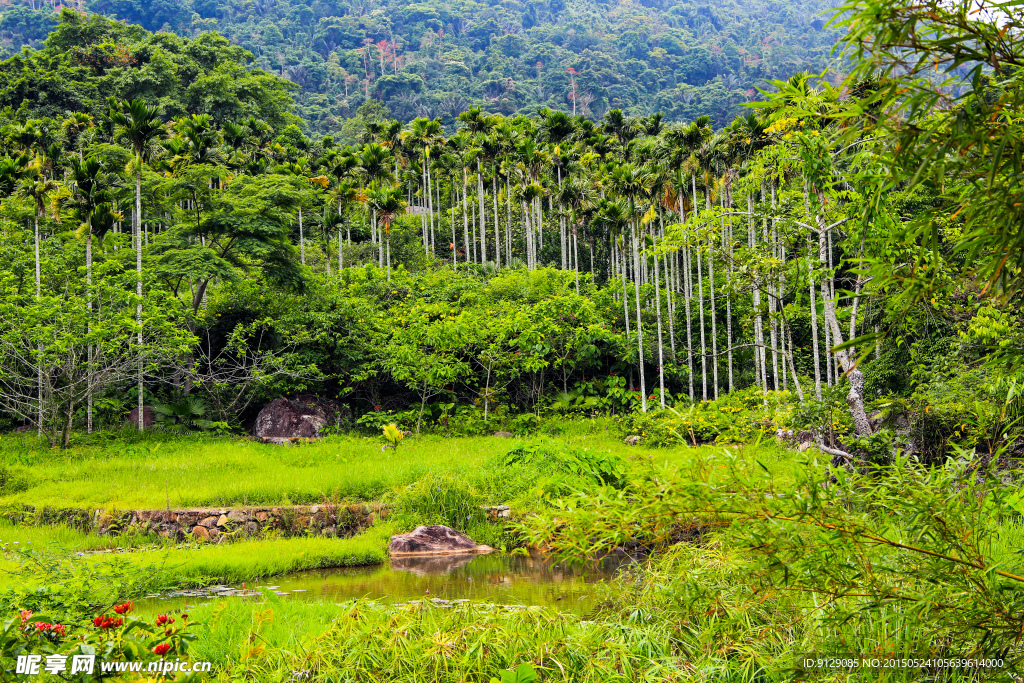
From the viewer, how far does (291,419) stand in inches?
799

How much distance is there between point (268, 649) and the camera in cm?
495

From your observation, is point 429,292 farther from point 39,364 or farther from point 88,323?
point 39,364

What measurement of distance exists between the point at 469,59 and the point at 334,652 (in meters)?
98.9

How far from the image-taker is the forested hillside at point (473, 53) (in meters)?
76.8

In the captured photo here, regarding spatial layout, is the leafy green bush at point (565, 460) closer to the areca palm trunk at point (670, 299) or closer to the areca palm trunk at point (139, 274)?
the areca palm trunk at point (139, 274)

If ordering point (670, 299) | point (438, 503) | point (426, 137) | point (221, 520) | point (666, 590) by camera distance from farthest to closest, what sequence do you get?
1. point (426, 137)
2. point (670, 299)
3. point (438, 503)
4. point (221, 520)
5. point (666, 590)

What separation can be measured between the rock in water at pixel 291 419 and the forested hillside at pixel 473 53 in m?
50.8

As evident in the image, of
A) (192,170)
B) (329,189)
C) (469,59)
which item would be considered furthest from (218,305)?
(469,59)

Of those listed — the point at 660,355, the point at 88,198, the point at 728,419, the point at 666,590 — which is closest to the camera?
the point at 728,419

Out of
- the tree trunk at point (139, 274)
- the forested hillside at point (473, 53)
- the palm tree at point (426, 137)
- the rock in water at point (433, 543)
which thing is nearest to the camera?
the rock in water at point (433, 543)

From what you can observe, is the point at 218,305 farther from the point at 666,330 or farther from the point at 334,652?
the point at 334,652

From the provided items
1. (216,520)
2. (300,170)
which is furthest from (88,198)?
(300,170)

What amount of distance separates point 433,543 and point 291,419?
11.4 meters

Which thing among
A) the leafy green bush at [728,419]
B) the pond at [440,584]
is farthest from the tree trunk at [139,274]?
the leafy green bush at [728,419]
